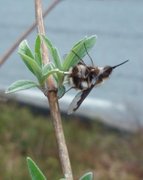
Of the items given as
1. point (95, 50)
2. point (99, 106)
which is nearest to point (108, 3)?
point (95, 50)

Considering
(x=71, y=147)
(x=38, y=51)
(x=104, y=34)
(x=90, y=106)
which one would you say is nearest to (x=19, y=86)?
(x=38, y=51)

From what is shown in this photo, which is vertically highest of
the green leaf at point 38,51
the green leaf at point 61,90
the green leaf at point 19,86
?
the green leaf at point 38,51

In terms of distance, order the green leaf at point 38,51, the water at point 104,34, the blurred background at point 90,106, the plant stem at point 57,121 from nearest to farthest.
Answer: the plant stem at point 57,121, the green leaf at point 38,51, the blurred background at point 90,106, the water at point 104,34

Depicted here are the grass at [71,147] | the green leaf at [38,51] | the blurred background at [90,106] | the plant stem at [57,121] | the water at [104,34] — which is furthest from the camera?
the water at [104,34]

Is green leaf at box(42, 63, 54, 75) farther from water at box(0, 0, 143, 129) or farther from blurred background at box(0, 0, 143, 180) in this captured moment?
water at box(0, 0, 143, 129)

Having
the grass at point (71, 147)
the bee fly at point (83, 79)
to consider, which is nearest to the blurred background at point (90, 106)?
the grass at point (71, 147)

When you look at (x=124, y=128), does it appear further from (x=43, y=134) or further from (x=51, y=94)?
(x=51, y=94)

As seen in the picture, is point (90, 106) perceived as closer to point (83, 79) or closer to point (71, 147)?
point (71, 147)

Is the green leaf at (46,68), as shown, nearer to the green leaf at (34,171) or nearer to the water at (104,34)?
the green leaf at (34,171)
